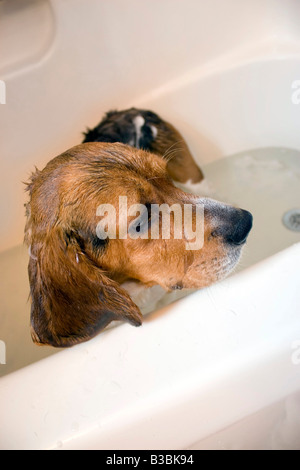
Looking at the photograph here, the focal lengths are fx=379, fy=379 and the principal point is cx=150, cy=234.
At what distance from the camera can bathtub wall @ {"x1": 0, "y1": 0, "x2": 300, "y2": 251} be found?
6.78ft

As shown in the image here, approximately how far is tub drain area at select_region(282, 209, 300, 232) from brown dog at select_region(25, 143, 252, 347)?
91 cm

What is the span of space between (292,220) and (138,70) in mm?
1309

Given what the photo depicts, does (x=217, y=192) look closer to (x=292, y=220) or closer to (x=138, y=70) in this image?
(x=292, y=220)

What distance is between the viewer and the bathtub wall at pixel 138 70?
2.07 metres

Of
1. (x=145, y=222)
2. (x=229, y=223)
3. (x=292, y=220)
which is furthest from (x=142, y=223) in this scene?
(x=292, y=220)

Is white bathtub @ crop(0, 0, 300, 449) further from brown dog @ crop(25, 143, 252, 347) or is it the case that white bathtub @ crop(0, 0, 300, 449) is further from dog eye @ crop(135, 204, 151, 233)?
dog eye @ crop(135, 204, 151, 233)

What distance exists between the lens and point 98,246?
1.33m

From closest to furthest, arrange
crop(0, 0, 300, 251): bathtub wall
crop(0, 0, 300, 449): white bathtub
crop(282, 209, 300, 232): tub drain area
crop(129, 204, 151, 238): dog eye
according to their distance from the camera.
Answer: crop(0, 0, 300, 449): white bathtub < crop(129, 204, 151, 238): dog eye < crop(0, 0, 300, 251): bathtub wall < crop(282, 209, 300, 232): tub drain area

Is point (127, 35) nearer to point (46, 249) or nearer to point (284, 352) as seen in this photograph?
point (46, 249)

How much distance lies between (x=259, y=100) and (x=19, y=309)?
70.9 inches

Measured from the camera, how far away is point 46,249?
1.27 m

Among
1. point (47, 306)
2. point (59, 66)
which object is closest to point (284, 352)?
point (47, 306)

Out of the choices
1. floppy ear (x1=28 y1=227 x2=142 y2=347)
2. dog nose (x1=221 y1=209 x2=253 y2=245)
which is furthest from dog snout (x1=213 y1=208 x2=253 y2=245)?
floppy ear (x1=28 y1=227 x2=142 y2=347)

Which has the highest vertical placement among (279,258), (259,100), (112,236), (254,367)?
(259,100)
